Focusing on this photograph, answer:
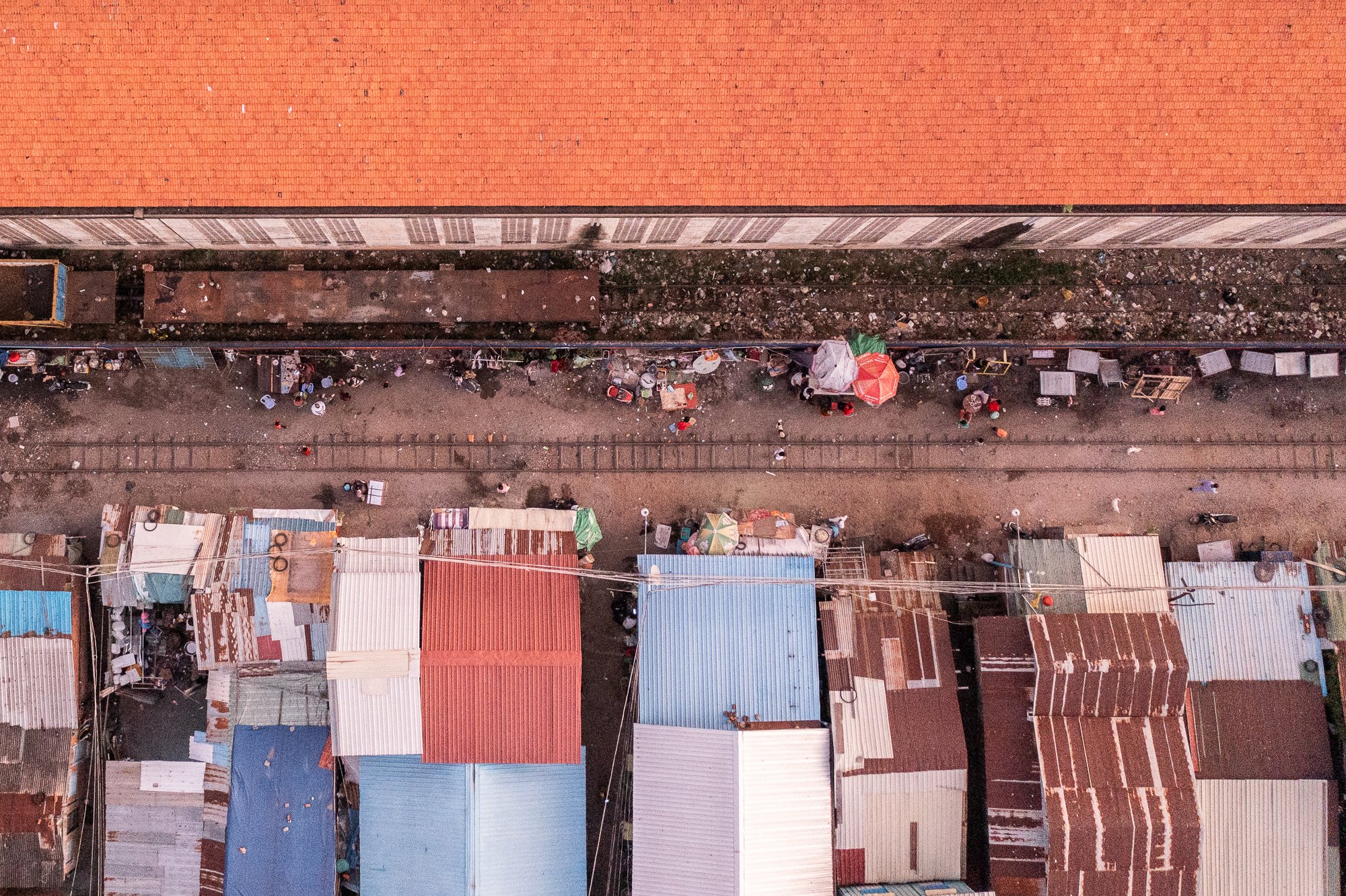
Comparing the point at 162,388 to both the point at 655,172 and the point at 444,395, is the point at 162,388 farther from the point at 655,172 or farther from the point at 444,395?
the point at 655,172

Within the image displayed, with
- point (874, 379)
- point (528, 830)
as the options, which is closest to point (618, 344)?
point (874, 379)

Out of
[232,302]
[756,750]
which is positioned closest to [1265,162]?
[756,750]

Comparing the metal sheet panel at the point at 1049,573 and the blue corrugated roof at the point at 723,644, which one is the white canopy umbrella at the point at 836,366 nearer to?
the blue corrugated roof at the point at 723,644

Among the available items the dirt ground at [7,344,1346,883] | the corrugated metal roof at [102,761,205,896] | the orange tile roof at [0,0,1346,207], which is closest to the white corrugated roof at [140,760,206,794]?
the corrugated metal roof at [102,761,205,896]

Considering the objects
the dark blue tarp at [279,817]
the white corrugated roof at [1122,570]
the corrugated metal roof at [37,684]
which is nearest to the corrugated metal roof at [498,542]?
the dark blue tarp at [279,817]

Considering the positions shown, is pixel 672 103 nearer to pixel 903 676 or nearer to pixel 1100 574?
pixel 903 676
